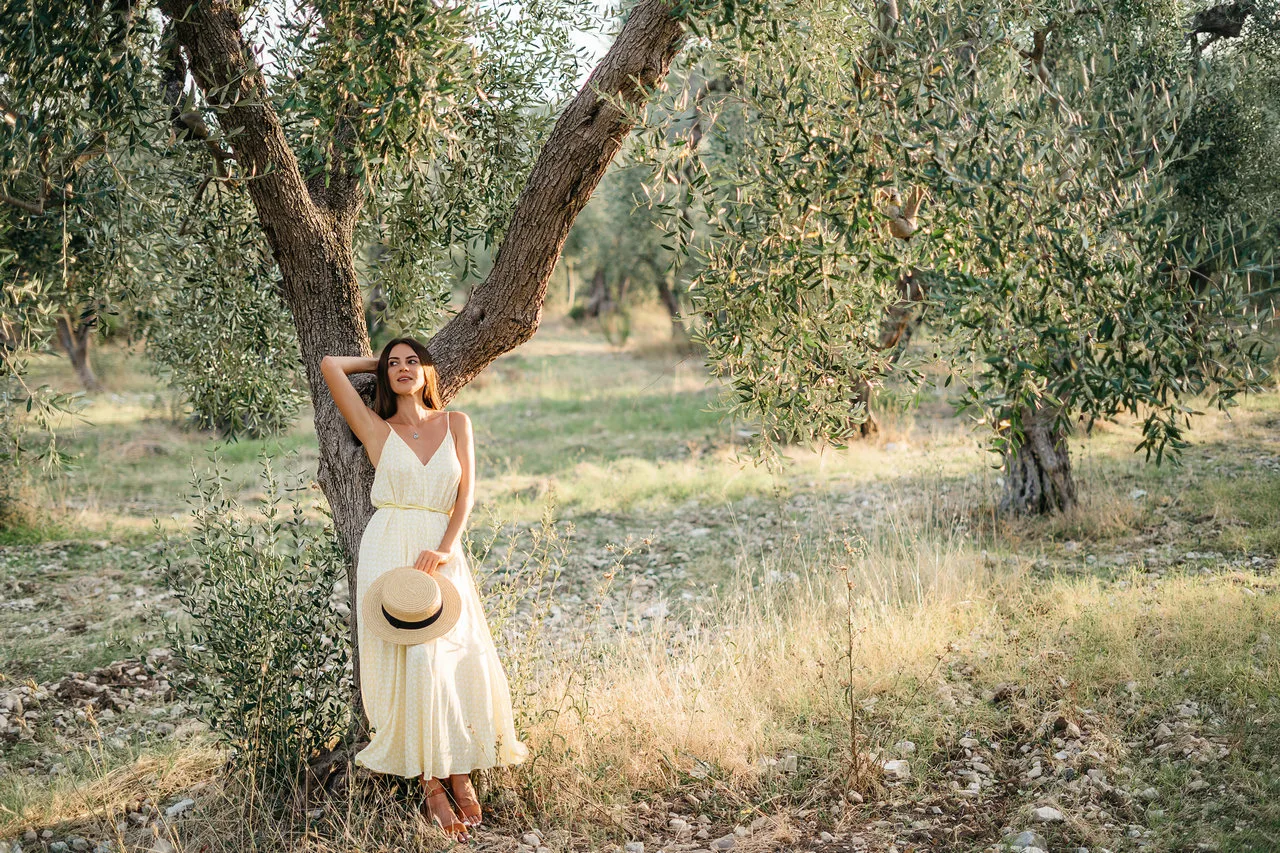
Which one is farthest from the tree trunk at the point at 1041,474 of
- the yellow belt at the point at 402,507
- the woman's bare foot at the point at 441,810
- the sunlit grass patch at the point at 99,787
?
the sunlit grass patch at the point at 99,787

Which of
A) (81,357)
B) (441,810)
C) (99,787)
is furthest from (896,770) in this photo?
(81,357)

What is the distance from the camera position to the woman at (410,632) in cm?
503

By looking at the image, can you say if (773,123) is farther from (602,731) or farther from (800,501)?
(800,501)

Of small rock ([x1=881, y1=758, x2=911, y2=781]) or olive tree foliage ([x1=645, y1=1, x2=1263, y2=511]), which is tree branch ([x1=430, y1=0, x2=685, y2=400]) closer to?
olive tree foliage ([x1=645, y1=1, x2=1263, y2=511])

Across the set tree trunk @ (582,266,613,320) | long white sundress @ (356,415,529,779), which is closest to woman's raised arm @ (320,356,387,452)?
long white sundress @ (356,415,529,779)

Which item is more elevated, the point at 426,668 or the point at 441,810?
the point at 426,668

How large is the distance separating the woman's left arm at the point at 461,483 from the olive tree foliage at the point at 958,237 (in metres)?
1.49

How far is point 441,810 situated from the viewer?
16.9 feet

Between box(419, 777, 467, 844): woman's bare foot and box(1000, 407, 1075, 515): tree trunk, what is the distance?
807 centimetres

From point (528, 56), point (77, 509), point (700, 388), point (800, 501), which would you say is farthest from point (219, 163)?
point (700, 388)

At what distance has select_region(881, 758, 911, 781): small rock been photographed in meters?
5.82

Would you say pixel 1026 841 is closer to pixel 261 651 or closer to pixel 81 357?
pixel 261 651

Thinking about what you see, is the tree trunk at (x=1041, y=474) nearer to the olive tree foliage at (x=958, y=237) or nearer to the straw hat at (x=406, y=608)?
the olive tree foliage at (x=958, y=237)

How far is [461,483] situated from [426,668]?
1015 millimetres
